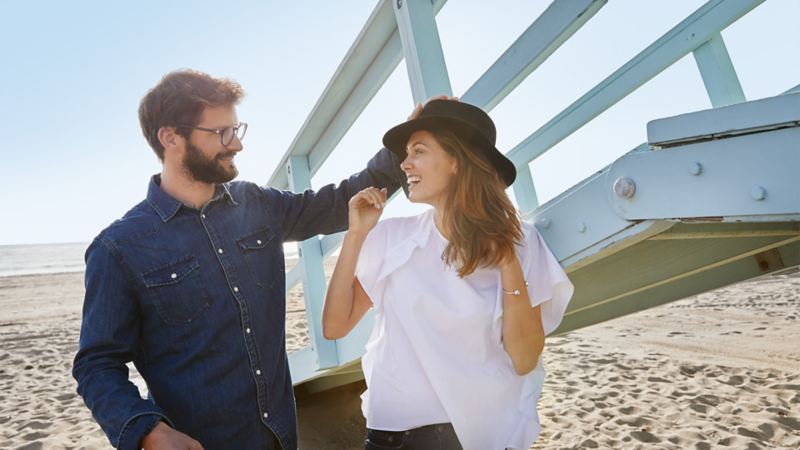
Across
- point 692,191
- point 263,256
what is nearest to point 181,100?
point 263,256

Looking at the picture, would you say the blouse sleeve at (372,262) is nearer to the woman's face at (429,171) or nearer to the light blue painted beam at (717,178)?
the woman's face at (429,171)

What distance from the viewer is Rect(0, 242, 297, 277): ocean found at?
1214 inches


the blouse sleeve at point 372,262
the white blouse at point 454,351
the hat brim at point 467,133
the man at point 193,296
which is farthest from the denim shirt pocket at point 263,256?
the hat brim at point 467,133

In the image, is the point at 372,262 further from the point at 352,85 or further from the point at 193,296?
the point at 352,85

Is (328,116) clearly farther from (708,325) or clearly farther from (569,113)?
(708,325)

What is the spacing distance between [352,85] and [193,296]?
1264 mm

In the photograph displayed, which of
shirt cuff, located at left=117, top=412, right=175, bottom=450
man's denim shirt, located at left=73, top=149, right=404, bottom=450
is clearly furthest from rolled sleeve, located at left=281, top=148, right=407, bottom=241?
shirt cuff, located at left=117, top=412, right=175, bottom=450

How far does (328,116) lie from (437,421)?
177 centimetres

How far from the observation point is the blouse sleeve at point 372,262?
1688 mm

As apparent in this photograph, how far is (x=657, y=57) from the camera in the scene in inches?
62.8

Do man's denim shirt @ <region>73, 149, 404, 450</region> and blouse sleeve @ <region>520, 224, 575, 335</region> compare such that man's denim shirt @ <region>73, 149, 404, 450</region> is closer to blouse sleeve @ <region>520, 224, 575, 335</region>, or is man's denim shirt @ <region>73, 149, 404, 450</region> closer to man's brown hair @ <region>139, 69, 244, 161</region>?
man's brown hair @ <region>139, 69, 244, 161</region>

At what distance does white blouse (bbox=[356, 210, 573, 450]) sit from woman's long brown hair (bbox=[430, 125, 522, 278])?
0.06m

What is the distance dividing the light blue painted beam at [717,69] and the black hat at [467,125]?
0.63 m

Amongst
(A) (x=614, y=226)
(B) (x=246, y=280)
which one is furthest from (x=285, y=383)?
(A) (x=614, y=226)
